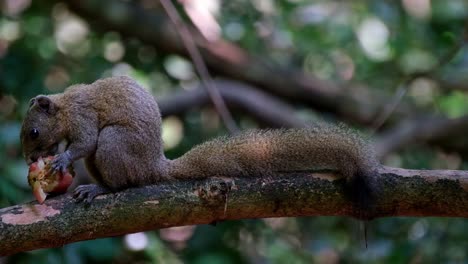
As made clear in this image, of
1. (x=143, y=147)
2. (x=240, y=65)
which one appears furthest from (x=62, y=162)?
(x=240, y=65)

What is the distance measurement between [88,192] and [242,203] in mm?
677

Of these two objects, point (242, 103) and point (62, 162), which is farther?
point (242, 103)

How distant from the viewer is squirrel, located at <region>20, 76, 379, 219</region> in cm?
326

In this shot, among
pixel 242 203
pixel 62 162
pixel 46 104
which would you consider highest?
pixel 46 104

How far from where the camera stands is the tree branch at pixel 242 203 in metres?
3.08

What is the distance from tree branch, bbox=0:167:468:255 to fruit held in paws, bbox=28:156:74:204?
0.58ft

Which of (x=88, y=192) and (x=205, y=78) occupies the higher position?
(x=205, y=78)

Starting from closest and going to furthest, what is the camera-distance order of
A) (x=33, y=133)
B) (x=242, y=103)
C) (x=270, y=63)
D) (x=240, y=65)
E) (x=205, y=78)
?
(x=33, y=133)
(x=205, y=78)
(x=242, y=103)
(x=240, y=65)
(x=270, y=63)

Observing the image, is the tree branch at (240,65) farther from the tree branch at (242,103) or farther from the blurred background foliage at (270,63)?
the tree branch at (242,103)

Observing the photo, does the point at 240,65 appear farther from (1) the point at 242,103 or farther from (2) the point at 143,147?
(2) the point at 143,147

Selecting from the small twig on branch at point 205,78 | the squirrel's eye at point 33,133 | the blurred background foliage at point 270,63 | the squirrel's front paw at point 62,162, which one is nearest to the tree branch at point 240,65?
the blurred background foliage at point 270,63

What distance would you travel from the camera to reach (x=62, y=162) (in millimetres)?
3643

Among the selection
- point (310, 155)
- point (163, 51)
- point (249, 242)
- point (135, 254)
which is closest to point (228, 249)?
point (249, 242)

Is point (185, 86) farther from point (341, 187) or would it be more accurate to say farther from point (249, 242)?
A: point (341, 187)
